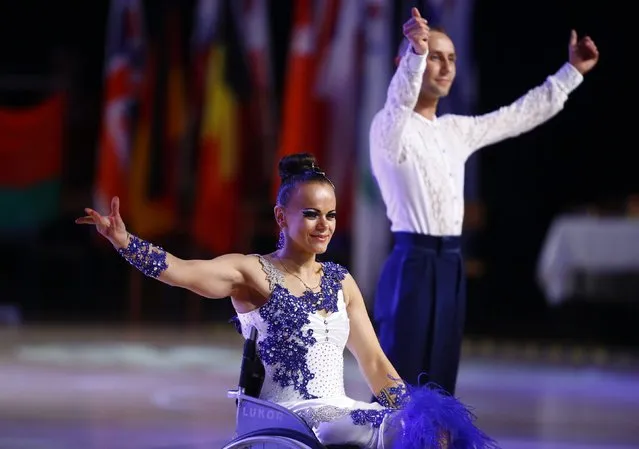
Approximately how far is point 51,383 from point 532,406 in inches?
102

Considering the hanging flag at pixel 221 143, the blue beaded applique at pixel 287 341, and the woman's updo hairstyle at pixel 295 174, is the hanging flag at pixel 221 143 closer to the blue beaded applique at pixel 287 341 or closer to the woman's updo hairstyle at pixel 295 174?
the woman's updo hairstyle at pixel 295 174

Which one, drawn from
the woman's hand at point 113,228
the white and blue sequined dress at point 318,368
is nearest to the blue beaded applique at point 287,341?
the white and blue sequined dress at point 318,368

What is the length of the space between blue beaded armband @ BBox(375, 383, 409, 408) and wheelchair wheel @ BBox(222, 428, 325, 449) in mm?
396

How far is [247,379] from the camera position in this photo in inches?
125

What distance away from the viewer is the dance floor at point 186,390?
5262 millimetres

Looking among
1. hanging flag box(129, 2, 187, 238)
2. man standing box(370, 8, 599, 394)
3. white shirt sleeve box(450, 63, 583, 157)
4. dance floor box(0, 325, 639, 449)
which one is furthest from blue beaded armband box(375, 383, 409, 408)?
hanging flag box(129, 2, 187, 238)

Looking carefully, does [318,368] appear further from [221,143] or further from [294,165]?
[221,143]

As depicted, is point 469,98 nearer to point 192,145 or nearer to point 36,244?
point 192,145

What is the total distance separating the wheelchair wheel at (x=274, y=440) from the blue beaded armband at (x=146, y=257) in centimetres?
48

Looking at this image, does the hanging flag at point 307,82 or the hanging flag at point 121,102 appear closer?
the hanging flag at point 307,82

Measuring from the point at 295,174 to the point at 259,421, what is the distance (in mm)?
718

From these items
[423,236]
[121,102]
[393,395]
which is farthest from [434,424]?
[121,102]

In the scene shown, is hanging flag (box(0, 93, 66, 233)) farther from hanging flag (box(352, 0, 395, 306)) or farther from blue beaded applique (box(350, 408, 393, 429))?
blue beaded applique (box(350, 408, 393, 429))

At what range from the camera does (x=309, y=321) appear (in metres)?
3.27
